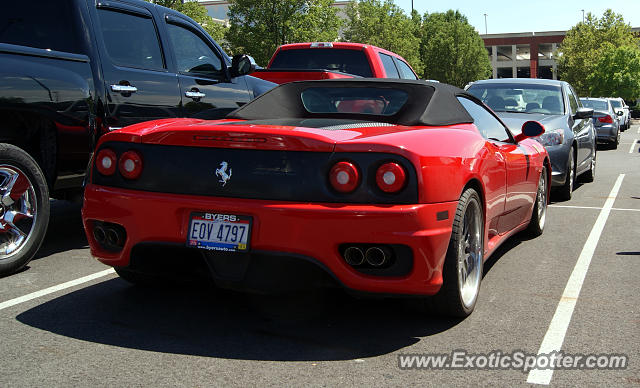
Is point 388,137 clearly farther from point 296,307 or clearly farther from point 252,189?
point 296,307

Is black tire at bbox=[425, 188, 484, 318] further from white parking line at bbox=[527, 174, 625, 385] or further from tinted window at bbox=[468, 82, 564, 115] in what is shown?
tinted window at bbox=[468, 82, 564, 115]

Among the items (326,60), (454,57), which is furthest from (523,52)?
(326,60)

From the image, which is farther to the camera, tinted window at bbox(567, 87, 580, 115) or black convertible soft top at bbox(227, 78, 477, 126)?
tinted window at bbox(567, 87, 580, 115)

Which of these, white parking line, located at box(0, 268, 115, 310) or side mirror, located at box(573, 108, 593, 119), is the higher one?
side mirror, located at box(573, 108, 593, 119)

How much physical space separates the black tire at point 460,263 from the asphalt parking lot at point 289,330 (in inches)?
4.0

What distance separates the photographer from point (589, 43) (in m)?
65.0

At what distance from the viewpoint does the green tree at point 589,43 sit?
209 ft

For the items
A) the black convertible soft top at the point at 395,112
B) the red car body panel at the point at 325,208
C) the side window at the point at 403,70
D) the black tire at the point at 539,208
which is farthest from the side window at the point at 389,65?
the red car body panel at the point at 325,208

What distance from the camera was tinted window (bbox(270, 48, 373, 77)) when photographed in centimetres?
1091

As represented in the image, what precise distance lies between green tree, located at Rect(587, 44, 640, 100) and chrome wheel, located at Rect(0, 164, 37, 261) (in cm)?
5662

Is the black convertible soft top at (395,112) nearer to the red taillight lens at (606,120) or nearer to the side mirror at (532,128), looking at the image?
the side mirror at (532,128)

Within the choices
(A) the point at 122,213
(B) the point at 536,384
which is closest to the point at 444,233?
(B) the point at 536,384

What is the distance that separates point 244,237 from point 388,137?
0.85 metres

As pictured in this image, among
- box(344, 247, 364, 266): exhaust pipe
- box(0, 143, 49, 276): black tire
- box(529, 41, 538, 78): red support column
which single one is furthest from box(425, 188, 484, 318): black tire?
box(529, 41, 538, 78): red support column
